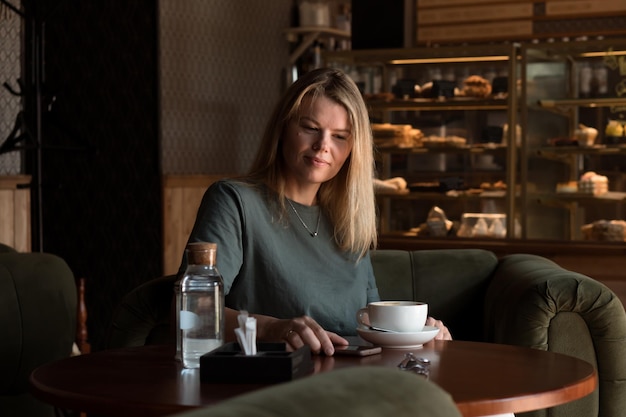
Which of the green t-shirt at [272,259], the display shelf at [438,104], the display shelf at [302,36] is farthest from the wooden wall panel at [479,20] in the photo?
the green t-shirt at [272,259]

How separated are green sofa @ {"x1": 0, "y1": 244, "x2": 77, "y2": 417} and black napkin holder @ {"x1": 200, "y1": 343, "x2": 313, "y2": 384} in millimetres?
1757

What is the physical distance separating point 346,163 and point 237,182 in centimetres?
29

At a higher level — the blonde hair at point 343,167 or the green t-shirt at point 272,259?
the blonde hair at point 343,167

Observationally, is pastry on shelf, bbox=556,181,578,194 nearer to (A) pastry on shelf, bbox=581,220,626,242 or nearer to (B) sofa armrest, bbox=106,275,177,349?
(A) pastry on shelf, bbox=581,220,626,242

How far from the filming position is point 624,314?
8.95 feet

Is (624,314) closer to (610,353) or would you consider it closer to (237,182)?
(610,353)

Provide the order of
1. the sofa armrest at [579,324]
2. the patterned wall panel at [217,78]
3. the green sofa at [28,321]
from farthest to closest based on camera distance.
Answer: the patterned wall panel at [217,78] → the green sofa at [28,321] → the sofa armrest at [579,324]

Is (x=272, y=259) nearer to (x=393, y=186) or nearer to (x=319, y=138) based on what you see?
(x=319, y=138)

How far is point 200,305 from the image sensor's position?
1878 millimetres

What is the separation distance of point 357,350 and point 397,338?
0.11 m

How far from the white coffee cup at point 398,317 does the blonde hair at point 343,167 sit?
0.51 meters

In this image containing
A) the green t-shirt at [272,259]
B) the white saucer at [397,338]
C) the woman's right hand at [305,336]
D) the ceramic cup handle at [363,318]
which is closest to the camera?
the woman's right hand at [305,336]

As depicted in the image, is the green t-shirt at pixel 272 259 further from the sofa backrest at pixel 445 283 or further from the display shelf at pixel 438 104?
the display shelf at pixel 438 104

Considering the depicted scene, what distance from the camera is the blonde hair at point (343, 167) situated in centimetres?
257
